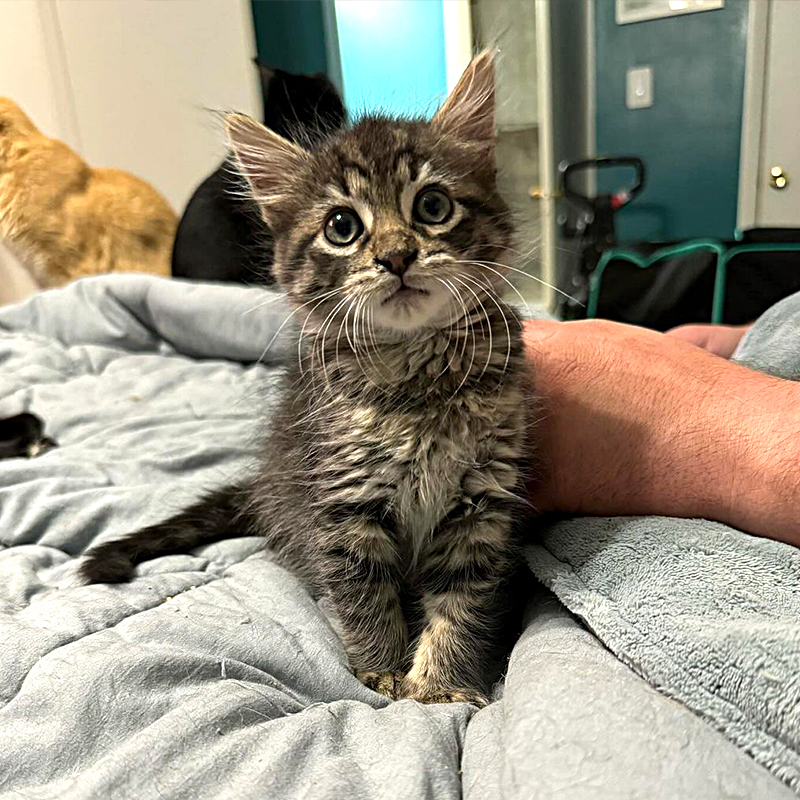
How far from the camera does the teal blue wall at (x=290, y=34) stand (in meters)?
1.71

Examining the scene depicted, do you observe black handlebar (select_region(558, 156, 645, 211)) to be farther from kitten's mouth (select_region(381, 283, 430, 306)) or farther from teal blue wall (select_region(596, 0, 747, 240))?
kitten's mouth (select_region(381, 283, 430, 306))

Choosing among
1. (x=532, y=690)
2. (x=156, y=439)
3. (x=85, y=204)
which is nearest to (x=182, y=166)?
(x=85, y=204)

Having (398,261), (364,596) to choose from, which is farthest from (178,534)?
→ (398,261)

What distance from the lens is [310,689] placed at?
0.80m

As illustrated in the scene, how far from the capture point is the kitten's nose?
2.66 ft

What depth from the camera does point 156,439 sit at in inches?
60.6

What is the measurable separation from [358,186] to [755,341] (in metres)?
0.84

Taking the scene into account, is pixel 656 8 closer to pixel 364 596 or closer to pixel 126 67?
pixel 126 67

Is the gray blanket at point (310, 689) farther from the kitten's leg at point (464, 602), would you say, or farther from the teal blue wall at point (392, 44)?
the teal blue wall at point (392, 44)

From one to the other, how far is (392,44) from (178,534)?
48.0 inches

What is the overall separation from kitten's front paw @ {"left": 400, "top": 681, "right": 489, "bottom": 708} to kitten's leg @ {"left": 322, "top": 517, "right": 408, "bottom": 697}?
39 mm

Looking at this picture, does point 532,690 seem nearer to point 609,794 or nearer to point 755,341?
point 609,794

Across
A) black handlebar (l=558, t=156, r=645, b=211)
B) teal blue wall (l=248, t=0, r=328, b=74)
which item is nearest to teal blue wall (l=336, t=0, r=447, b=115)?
teal blue wall (l=248, t=0, r=328, b=74)

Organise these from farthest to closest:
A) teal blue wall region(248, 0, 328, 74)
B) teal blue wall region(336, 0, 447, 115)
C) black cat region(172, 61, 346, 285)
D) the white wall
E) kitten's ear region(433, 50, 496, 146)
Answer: black cat region(172, 61, 346, 285) → teal blue wall region(248, 0, 328, 74) → teal blue wall region(336, 0, 447, 115) → the white wall → kitten's ear region(433, 50, 496, 146)
